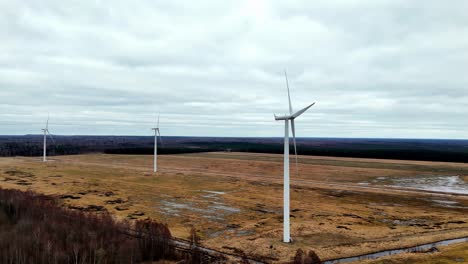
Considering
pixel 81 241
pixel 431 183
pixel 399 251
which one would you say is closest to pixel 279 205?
pixel 399 251

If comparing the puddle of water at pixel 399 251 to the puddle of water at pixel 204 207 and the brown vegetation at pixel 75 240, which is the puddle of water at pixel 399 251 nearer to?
the brown vegetation at pixel 75 240

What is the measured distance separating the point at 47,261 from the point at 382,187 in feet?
241

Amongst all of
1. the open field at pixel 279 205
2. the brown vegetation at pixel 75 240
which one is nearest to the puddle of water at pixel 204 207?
the open field at pixel 279 205

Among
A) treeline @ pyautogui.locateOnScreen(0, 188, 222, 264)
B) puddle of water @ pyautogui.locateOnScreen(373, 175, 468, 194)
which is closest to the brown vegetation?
treeline @ pyautogui.locateOnScreen(0, 188, 222, 264)

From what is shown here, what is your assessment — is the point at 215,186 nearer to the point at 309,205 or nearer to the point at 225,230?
the point at 309,205

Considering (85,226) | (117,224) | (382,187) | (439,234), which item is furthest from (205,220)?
(382,187)

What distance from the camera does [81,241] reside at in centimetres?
3644

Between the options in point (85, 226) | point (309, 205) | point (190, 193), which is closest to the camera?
point (85, 226)

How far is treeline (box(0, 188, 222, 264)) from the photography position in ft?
105

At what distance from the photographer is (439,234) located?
4288 cm

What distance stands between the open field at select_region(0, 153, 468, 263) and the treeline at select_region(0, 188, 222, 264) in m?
5.00

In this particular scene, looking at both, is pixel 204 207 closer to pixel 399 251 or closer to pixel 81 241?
pixel 81 241

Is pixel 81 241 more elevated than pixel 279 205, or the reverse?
pixel 81 241

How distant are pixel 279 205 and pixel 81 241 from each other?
34.1 meters
